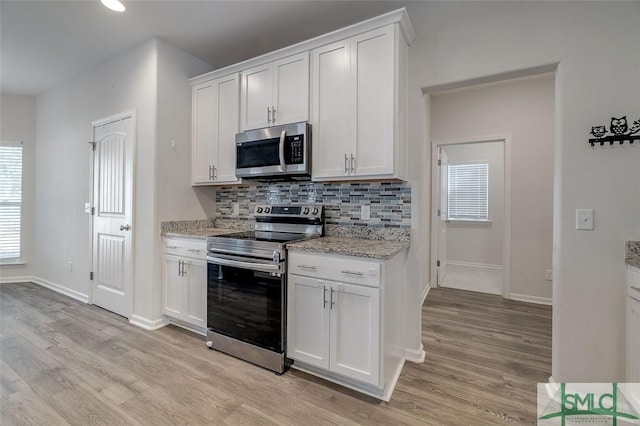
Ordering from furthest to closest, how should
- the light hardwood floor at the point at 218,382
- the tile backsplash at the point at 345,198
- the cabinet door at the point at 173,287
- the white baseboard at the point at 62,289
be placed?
the white baseboard at the point at 62,289, the cabinet door at the point at 173,287, the tile backsplash at the point at 345,198, the light hardwood floor at the point at 218,382

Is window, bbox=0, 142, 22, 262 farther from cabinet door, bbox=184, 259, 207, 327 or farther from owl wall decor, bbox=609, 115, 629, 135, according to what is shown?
owl wall decor, bbox=609, 115, 629, 135

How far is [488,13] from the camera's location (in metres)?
2.00

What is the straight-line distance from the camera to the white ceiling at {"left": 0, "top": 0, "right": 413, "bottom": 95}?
2.30 m

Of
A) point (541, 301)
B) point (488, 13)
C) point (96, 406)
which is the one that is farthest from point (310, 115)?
point (541, 301)

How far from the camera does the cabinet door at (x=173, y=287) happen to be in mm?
2686

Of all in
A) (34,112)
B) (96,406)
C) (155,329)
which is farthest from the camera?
(34,112)

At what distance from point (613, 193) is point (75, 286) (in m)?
5.45

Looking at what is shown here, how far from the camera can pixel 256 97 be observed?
2.59 m

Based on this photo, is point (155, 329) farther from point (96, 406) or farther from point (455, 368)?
point (455, 368)

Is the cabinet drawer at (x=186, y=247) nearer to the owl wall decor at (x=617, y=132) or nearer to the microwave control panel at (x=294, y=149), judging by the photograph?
the microwave control panel at (x=294, y=149)

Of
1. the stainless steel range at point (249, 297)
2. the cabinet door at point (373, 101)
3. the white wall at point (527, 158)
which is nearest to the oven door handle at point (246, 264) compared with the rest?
the stainless steel range at point (249, 297)

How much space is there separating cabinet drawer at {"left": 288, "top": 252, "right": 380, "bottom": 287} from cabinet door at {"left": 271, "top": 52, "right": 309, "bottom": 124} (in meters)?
1.17

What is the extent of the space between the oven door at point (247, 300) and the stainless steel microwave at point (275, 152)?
802 mm

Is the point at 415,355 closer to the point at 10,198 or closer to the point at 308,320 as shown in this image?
the point at 308,320
